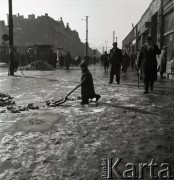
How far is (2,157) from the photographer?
3.99 m

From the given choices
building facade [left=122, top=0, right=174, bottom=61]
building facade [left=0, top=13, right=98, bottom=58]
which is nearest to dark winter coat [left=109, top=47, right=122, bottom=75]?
building facade [left=122, top=0, right=174, bottom=61]

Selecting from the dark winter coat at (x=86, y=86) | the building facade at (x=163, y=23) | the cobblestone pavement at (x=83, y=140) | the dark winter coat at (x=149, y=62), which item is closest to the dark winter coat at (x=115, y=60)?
the dark winter coat at (x=149, y=62)

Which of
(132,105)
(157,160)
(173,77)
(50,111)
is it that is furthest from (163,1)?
(157,160)

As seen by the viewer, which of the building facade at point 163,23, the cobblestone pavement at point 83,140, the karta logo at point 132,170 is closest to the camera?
the karta logo at point 132,170

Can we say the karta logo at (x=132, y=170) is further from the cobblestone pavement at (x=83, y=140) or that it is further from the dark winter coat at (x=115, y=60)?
the dark winter coat at (x=115, y=60)

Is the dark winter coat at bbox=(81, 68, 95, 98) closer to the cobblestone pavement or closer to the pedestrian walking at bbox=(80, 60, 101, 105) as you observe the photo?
the pedestrian walking at bbox=(80, 60, 101, 105)

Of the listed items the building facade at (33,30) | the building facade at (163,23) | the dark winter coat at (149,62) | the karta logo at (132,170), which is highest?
the building facade at (33,30)

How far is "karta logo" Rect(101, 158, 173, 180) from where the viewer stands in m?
3.33

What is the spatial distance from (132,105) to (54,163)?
4439 millimetres

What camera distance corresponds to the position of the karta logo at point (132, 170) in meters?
3.33

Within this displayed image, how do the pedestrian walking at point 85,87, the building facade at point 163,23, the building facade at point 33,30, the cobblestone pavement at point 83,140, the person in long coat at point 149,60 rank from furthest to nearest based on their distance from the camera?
the building facade at point 33,30, the building facade at point 163,23, the person in long coat at point 149,60, the pedestrian walking at point 85,87, the cobblestone pavement at point 83,140

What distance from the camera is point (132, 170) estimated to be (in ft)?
11.4

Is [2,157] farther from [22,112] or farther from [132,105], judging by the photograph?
[132,105]

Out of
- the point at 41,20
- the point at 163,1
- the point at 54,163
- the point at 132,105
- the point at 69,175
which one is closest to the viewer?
the point at 69,175
